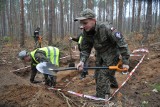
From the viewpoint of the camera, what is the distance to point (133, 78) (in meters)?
7.36

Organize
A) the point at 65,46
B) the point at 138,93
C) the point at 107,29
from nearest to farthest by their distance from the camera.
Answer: the point at 107,29
the point at 138,93
the point at 65,46

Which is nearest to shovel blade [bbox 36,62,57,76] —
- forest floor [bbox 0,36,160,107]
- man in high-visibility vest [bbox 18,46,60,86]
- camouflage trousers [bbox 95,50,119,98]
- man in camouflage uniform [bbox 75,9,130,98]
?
forest floor [bbox 0,36,160,107]

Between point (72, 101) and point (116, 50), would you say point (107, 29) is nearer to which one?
point (116, 50)

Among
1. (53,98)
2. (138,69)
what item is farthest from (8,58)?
(53,98)

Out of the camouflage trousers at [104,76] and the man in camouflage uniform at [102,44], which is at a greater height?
the man in camouflage uniform at [102,44]

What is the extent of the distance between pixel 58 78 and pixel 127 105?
4.62 metres

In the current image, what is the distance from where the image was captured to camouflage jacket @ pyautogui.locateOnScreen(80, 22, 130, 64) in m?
4.24

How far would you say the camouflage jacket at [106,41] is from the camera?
4238 mm

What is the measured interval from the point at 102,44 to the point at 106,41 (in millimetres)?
106

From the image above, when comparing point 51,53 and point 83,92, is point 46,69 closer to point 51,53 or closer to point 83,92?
point 83,92

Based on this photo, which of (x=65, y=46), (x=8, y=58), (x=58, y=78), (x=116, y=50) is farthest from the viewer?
(x=65, y=46)

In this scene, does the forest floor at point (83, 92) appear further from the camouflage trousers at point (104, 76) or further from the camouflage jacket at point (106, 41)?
the camouflage jacket at point (106, 41)

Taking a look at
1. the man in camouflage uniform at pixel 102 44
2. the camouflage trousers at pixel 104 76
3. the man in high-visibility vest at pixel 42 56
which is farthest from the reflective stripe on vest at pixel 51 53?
the camouflage trousers at pixel 104 76

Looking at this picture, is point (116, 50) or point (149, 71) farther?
point (149, 71)
